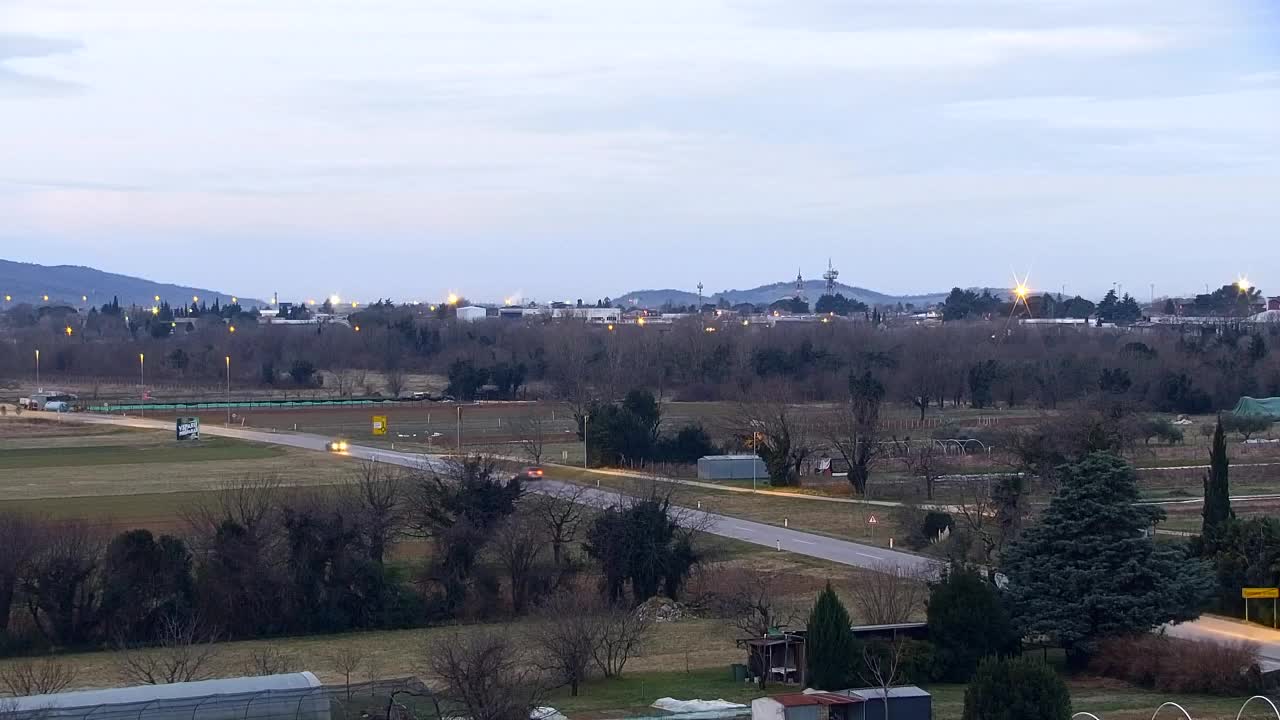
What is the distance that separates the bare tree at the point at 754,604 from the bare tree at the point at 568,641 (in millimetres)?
2925

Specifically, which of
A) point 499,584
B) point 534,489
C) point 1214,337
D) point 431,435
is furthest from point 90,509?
point 1214,337

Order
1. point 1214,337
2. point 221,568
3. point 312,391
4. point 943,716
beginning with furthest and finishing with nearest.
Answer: point 1214,337
point 312,391
point 221,568
point 943,716

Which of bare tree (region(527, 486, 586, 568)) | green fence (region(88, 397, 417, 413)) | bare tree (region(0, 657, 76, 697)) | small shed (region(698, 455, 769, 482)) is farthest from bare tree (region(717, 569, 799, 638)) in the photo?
green fence (region(88, 397, 417, 413))

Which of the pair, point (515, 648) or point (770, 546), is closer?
point (515, 648)

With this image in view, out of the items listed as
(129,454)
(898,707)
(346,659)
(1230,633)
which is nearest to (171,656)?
(346,659)

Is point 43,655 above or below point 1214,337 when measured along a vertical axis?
below

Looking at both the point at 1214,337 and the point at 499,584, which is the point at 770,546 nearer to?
the point at 499,584

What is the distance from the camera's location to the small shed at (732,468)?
5603cm

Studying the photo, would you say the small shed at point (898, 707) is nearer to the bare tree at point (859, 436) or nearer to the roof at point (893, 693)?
the roof at point (893, 693)

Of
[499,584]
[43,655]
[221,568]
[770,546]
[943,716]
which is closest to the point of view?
[943,716]

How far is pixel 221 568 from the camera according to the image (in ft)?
107

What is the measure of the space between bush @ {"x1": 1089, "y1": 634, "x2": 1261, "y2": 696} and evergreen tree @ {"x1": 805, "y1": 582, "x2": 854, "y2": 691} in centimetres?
469

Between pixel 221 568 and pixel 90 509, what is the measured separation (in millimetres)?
14919

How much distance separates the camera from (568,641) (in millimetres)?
25062
